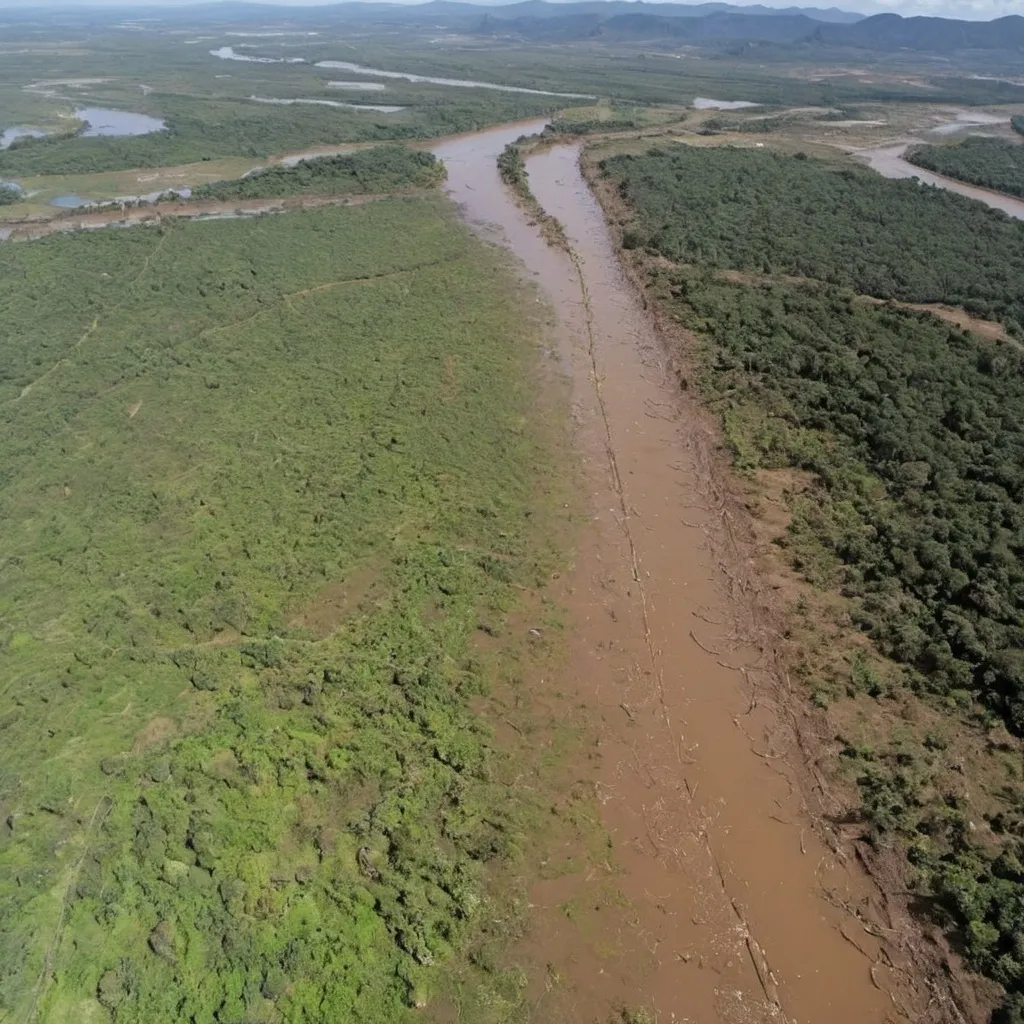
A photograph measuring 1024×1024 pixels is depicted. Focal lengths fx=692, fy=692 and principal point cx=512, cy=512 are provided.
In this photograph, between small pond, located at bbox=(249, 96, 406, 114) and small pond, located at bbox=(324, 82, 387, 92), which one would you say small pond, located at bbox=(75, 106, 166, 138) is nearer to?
small pond, located at bbox=(249, 96, 406, 114)

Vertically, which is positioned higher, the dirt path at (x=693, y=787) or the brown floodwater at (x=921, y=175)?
the brown floodwater at (x=921, y=175)

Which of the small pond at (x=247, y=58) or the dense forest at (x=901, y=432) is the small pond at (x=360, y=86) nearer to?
the small pond at (x=247, y=58)

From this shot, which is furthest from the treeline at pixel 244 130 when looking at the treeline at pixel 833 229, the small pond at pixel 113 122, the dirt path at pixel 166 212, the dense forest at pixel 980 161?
the dense forest at pixel 980 161

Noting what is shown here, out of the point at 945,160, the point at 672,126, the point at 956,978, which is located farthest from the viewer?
the point at 672,126

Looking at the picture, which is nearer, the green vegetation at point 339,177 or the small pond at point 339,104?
the green vegetation at point 339,177

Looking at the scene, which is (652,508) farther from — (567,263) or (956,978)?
(567,263)

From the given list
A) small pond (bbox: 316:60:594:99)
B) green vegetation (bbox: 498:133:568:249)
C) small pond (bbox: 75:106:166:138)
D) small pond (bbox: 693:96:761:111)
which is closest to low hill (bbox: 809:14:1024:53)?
small pond (bbox: 693:96:761:111)

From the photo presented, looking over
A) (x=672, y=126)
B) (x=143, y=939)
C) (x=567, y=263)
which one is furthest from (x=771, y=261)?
(x=672, y=126)

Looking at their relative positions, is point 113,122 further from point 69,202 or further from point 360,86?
point 360,86
